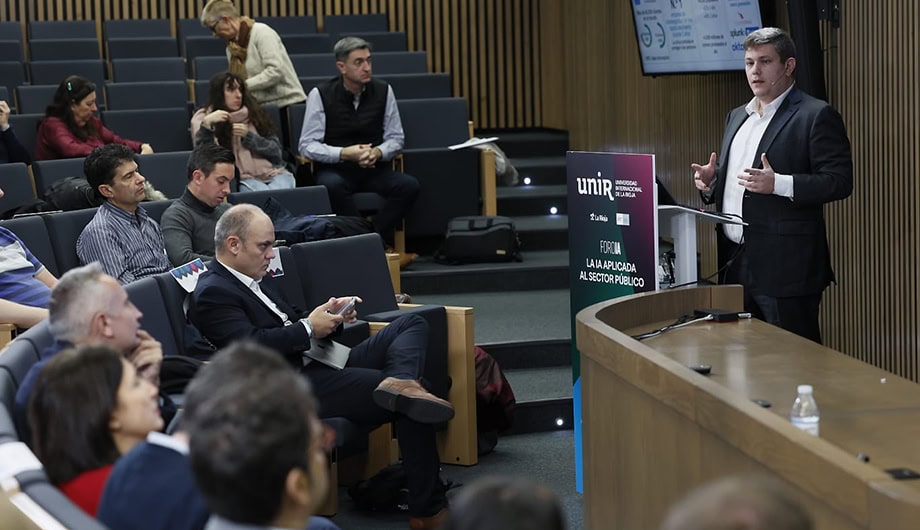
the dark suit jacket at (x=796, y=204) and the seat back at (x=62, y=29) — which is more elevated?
the seat back at (x=62, y=29)

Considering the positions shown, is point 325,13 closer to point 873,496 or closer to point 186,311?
point 186,311

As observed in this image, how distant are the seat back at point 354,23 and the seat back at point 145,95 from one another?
186 cm

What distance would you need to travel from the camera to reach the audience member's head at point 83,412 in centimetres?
206

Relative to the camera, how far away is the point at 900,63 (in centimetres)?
461

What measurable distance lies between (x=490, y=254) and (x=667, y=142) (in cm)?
120

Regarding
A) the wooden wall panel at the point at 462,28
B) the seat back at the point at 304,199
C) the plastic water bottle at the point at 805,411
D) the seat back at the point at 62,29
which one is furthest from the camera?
the wooden wall panel at the point at 462,28

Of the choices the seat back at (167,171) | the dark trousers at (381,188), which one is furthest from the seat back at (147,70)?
the seat back at (167,171)

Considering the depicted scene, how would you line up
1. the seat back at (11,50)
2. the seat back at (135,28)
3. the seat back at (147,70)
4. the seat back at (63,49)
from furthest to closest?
the seat back at (135,28), the seat back at (63,49), the seat back at (11,50), the seat back at (147,70)

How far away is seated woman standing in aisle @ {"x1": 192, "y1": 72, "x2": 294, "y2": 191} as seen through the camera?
245 inches

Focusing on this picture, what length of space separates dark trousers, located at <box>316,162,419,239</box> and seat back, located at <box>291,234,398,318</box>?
1674 mm

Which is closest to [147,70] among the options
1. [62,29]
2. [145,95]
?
[145,95]

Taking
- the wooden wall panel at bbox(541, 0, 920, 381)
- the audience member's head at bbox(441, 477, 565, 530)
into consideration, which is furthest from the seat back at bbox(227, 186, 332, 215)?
the audience member's head at bbox(441, 477, 565, 530)

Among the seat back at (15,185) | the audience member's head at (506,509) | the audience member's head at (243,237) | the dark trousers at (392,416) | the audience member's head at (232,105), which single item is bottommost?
the dark trousers at (392,416)

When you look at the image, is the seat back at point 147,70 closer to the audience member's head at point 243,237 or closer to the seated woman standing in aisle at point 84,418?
the audience member's head at point 243,237
